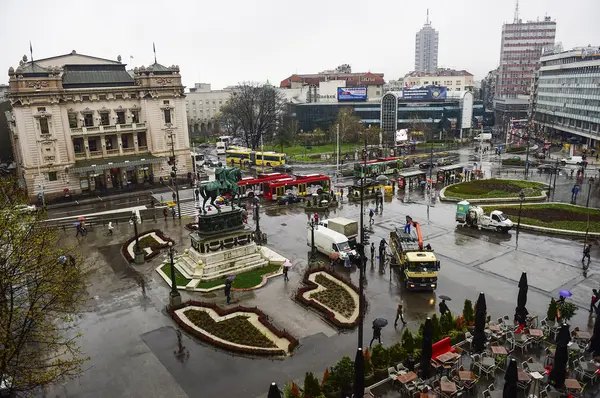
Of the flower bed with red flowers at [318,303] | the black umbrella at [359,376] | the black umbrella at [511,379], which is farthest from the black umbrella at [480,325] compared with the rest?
the black umbrella at [359,376]

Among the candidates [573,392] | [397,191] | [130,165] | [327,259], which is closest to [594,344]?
[573,392]

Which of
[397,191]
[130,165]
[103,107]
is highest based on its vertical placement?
[103,107]

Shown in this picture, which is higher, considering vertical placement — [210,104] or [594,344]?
[210,104]

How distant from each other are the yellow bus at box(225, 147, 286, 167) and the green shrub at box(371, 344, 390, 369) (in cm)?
5524

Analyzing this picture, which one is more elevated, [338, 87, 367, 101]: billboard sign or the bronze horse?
[338, 87, 367, 101]: billboard sign

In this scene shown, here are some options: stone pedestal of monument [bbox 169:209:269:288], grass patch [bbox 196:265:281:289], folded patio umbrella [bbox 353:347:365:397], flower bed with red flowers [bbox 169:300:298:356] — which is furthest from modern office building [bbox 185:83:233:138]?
folded patio umbrella [bbox 353:347:365:397]

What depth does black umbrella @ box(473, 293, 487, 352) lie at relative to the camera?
1914 centimetres

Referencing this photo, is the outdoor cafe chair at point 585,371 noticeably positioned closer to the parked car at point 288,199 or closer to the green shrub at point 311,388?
the green shrub at point 311,388

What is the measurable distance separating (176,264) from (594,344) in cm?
2415

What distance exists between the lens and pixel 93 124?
57531 mm

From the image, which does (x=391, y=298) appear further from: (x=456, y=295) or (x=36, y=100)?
(x=36, y=100)

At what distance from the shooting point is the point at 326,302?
25.1 m

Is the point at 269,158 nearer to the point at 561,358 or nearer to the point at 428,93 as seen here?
the point at 428,93

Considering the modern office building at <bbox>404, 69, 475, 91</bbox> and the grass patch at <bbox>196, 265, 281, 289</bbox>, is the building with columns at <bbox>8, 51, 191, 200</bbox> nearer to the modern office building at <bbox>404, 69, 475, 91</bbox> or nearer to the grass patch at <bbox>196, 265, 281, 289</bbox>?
the grass patch at <bbox>196, 265, 281, 289</bbox>
